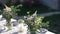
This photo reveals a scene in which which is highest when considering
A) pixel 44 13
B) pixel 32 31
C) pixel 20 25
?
pixel 44 13

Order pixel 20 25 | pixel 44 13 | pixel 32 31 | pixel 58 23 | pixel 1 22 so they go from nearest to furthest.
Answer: pixel 32 31 → pixel 20 25 → pixel 1 22 → pixel 58 23 → pixel 44 13

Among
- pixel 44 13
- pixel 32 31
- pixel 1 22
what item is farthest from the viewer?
pixel 44 13

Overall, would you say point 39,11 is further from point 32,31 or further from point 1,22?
point 32,31

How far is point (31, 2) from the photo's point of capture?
37.0 feet

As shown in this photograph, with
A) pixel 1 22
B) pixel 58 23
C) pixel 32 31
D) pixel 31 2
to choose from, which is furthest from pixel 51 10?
pixel 32 31

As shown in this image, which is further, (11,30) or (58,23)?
(58,23)

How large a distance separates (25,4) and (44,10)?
42.1 inches

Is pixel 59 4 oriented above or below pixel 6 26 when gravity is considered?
above

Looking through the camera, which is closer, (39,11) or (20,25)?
(20,25)

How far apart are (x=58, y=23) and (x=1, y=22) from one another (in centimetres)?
494

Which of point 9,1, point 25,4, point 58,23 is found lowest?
point 9,1

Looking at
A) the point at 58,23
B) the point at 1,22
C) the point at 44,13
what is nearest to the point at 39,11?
the point at 44,13

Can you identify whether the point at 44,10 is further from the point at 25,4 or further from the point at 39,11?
the point at 25,4

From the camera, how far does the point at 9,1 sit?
432 centimetres
